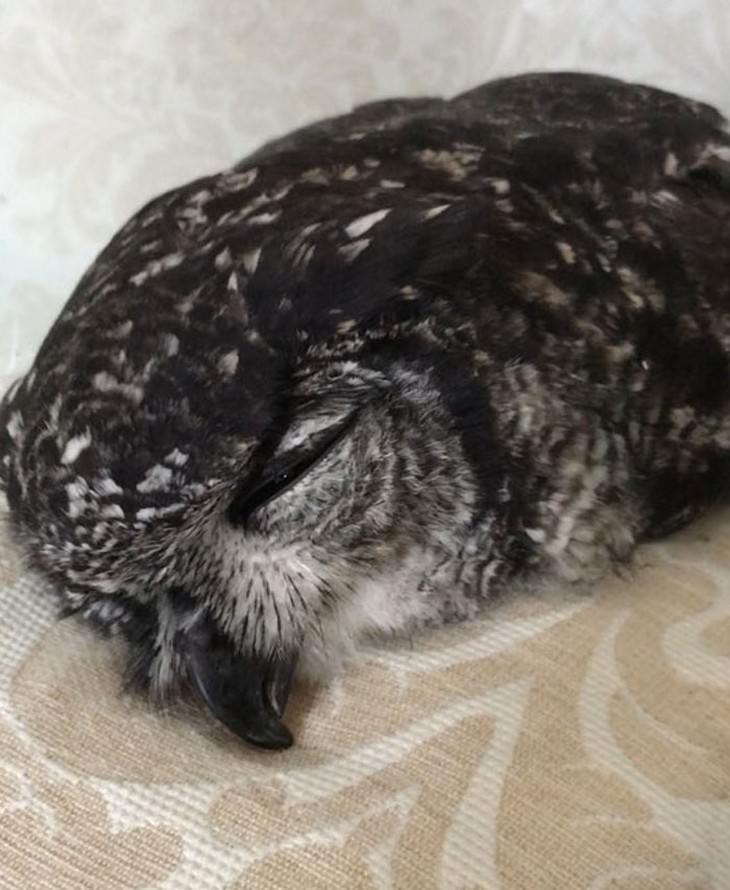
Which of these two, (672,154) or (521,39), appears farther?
(521,39)

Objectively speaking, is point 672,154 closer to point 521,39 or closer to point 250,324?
point 250,324

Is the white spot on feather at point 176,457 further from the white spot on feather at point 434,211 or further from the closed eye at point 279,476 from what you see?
the white spot on feather at point 434,211

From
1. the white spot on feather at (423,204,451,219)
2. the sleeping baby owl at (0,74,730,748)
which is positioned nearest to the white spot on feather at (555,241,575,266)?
the sleeping baby owl at (0,74,730,748)

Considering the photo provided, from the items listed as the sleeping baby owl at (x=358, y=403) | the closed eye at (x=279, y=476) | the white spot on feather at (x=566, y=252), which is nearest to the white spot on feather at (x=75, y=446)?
the sleeping baby owl at (x=358, y=403)

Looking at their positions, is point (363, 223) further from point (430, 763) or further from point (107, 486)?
point (430, 763)

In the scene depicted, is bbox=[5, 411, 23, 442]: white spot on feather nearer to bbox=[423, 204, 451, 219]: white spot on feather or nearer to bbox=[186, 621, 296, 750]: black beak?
bbox=[186, 621, 296, 750]: black beak

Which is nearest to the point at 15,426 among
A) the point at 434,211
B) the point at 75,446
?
the point at 75,446

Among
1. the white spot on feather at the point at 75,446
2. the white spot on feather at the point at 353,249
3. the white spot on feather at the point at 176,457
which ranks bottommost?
the white spot on feather at the point at 75,446

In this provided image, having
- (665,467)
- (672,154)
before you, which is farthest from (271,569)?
(672,154)
